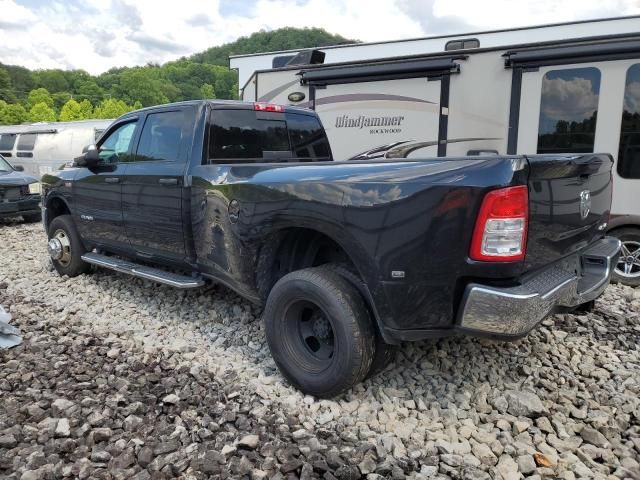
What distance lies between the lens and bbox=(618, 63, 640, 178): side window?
5484 millimetres

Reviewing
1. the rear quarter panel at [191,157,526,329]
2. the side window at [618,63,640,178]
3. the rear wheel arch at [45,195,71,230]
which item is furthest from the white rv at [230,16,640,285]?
the rear quarter panel at [191,157,526,329]

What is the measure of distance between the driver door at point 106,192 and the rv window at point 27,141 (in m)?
10.2

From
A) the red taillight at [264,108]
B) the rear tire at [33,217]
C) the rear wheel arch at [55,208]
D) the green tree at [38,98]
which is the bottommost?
the rear tire at [33,217]

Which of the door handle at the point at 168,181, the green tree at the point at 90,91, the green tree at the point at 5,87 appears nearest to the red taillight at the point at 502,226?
the door handle at the point at 168,181

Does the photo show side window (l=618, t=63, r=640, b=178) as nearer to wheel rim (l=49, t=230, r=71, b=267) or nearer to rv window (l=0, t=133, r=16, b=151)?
wheel rim (l=49, t=230, r=71, b=267)

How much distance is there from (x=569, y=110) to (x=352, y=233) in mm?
4279

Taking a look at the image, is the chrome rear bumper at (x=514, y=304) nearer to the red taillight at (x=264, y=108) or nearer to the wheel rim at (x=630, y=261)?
the red taillight at (x=264, y=108)

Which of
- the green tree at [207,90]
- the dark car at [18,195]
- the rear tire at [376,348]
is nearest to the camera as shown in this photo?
the rear tire at [376,348]

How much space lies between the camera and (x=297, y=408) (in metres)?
3.02

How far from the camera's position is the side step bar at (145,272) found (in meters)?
4.10

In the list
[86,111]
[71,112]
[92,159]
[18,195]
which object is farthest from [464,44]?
[86,111]

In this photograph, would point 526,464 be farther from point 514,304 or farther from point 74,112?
point 74,112

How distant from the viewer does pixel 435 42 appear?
32.8ft

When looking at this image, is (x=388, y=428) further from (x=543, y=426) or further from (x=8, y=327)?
(x=8, y=327)
